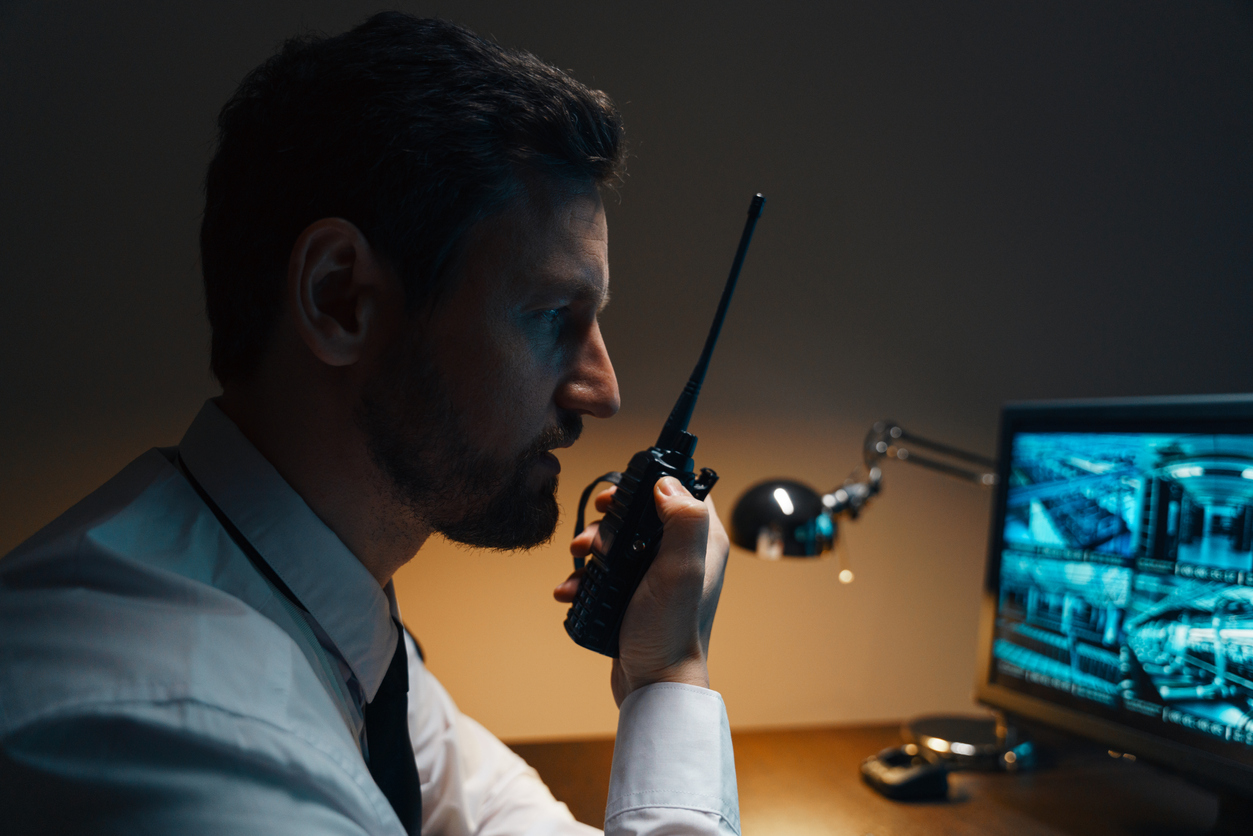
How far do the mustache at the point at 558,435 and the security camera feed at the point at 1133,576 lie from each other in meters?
0.75

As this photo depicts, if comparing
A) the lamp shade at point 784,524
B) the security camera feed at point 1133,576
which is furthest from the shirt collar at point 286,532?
the security camera feed at point 1133,576

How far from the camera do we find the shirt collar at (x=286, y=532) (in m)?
0.62

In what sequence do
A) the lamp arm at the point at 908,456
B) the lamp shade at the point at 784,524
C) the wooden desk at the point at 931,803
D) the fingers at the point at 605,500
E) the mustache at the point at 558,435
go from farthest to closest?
1. the lamp arm at the point at 908,456
2. the lamp shade at the point at 784,524
3. the wooden desk at the point at 931,803
4. the fingers at the point at 605,500
5. the mustache at the point at 558,435

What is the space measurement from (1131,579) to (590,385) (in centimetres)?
76

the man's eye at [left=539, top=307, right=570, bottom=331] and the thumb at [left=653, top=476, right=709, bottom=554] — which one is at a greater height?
the man's eye at [left=539, top=307, right=570, bottom=331]

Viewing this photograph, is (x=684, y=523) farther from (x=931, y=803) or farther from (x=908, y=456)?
(x=908, y=456)

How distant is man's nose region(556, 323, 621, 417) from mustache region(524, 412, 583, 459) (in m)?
0.01

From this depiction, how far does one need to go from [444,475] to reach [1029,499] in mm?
895

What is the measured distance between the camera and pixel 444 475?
67 centimetres

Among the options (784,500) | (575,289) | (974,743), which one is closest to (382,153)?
(575,289)

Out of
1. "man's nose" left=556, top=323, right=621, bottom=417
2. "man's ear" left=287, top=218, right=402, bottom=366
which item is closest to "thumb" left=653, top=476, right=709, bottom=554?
"man's nose" left=556, top=323, right=621, bottom=417

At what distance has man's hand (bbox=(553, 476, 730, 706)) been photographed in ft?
2.32

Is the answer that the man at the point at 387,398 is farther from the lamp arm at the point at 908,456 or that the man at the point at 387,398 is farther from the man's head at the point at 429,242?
the lamp arm at the point at 908,456

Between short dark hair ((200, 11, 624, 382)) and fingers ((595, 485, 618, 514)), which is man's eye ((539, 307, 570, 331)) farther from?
fingers ((595, 485, 618, 514))
